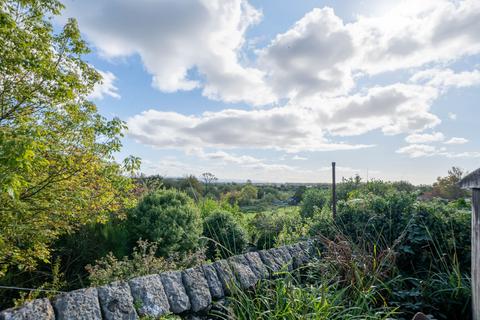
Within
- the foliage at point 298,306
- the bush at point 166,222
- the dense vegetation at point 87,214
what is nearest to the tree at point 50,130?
the dense vegetation at point 87,214

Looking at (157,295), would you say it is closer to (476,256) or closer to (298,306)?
(298,306)

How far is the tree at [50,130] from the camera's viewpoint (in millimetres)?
3945

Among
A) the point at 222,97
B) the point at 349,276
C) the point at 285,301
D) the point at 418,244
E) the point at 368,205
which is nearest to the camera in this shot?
the point at 285,301

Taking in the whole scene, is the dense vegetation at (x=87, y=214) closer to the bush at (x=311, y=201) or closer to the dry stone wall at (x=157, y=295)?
the dry stone wall at (x=157, y=295)

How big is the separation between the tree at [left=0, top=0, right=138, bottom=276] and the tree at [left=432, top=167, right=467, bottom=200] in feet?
30.0

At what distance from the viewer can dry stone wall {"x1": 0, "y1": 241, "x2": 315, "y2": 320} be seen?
164cm

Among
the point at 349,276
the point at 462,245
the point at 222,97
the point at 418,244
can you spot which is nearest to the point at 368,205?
the point at 418,244

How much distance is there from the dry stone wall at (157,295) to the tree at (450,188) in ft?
27.8

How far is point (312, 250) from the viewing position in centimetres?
359

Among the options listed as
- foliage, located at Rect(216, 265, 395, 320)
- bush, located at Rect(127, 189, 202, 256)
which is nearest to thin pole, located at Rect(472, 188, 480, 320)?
foliage, located at Rect(216, 265, 395, 320)

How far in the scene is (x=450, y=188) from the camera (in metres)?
8.95

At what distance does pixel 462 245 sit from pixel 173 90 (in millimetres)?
5933

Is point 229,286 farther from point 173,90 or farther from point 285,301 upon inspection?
point 173,90

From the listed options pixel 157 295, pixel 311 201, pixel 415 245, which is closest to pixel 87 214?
pixel 157 295
